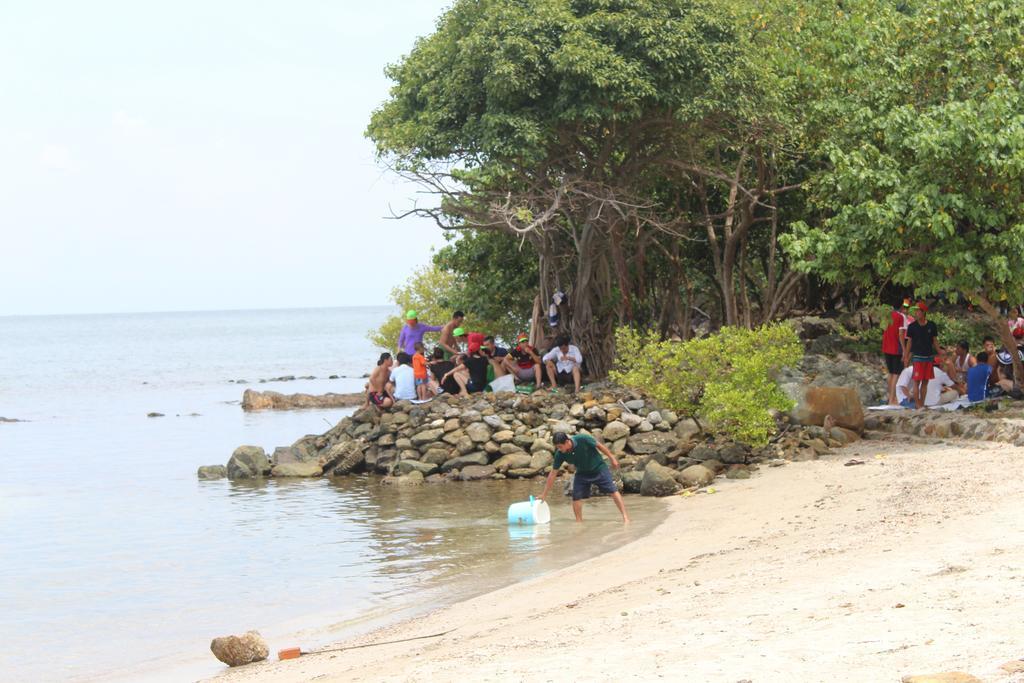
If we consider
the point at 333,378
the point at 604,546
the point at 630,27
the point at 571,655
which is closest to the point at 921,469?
the point at 604,546

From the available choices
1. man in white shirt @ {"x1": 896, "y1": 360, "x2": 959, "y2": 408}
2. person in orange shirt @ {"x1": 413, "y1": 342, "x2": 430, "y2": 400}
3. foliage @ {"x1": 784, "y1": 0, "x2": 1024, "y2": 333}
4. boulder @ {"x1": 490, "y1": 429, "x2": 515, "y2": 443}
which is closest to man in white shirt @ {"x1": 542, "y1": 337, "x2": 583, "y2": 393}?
boulder @ {"x1": 490, "y1": 429, "x2": 515, "y2": 443}

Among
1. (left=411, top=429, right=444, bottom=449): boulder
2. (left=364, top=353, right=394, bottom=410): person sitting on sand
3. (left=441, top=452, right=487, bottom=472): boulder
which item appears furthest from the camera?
(left=364, top=353, right=394, bottom=410): person sitting on sand

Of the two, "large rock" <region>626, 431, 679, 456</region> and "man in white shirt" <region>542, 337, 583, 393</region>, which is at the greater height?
"man in white shirt" <region>542, 337, 583, 393</region>

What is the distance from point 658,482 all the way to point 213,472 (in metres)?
9.84

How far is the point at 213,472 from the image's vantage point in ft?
72.7

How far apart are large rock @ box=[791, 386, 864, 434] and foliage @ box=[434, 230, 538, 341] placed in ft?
31.1

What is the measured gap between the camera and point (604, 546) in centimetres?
1289

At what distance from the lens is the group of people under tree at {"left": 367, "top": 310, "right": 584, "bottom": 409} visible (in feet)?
71.5

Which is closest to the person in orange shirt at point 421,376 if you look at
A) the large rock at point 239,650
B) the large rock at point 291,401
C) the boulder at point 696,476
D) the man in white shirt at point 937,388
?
the boulder at point 696,476

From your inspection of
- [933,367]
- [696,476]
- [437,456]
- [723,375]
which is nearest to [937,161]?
[933,367]

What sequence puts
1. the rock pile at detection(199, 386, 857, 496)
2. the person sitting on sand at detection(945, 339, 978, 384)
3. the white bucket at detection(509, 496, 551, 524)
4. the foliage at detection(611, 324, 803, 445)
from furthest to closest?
the person sitting on sand at detection(945, 339, 978, 384) < the foliage at detection(611, 324, 803, 445) < the rock pile at detection(199, 386, 857, 496) < the white bucket at detection(509, 496, 551, 524)

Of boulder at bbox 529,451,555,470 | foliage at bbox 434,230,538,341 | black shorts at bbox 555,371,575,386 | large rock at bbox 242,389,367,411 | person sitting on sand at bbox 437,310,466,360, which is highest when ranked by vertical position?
foliage at bbox 434,230,538,341

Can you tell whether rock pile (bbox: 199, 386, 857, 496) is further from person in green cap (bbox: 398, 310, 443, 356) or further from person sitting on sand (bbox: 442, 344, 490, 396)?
person in green cap (bbox: 398, 310, 443, 356)

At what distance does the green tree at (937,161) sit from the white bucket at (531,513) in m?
5.58
